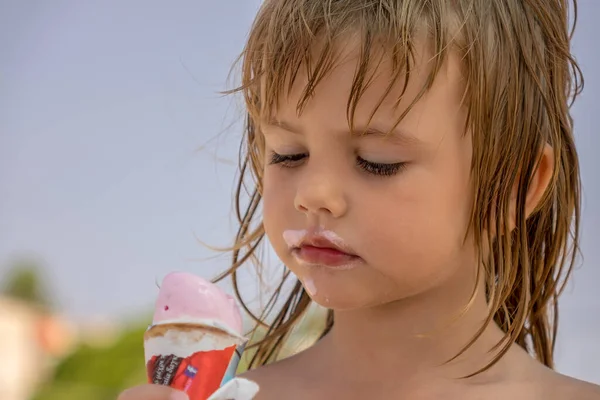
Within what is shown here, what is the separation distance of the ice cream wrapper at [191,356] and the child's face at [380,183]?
17cm

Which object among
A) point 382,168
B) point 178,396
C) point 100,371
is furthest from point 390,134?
point 100,371

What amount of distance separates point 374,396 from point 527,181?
1.34 ft

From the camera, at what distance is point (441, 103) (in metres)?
1.13

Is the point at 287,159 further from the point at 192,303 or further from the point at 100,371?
the point at 100,371

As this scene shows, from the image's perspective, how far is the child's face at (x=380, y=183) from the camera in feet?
3.62

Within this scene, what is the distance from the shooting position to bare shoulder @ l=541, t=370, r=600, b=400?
127cm

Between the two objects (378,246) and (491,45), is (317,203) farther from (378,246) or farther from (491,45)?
(491,45)

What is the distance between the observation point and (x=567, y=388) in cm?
129

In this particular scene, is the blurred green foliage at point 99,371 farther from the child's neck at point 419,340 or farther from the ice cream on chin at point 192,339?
the ice cream on chin at point 192,339

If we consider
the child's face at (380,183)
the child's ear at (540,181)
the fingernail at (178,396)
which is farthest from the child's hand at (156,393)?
the child's ear at (540,181)

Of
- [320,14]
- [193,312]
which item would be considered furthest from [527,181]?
[193,312]

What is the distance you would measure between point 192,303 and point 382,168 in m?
0.31

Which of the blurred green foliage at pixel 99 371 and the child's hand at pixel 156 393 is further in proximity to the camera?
the blurred green foliage at pixel 99 371

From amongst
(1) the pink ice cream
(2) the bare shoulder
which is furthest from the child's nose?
(2) the bare shoulder
